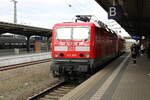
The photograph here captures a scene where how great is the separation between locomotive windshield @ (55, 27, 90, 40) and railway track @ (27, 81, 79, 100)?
7.18ft

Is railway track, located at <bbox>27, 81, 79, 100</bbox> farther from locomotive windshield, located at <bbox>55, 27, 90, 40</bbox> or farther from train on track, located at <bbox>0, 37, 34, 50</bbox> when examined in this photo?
train on track, located at <bbox>0, 37, 34, 50</bbox>

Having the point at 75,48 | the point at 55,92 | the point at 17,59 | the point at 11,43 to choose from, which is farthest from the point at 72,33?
the point at 11,43

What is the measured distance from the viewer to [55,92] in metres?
9.35

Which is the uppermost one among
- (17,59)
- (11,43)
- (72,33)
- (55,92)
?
(72,33)

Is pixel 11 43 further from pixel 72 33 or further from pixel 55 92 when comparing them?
pixel 55 92

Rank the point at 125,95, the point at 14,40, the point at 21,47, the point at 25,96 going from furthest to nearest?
the point at 21,47
the point at 14,40
the point at 25,96
the point at 125,95

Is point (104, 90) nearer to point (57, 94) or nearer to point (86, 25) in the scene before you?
point (57, 94)

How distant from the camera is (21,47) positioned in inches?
1480

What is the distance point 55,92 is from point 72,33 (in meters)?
3.17

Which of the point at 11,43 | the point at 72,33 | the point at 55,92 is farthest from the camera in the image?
the point at 11,43

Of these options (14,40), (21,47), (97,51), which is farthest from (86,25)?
(21,47)

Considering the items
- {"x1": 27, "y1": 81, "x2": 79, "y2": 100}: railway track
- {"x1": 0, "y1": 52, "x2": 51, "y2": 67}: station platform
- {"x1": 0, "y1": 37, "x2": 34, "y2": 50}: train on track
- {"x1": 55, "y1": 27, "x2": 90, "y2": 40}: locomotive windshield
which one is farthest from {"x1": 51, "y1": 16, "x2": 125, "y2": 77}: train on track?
{"x1": 0, "y1": 37, "x2": 34, "y2": 50}: train on track

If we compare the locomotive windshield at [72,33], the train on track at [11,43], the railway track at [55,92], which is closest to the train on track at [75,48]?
the locomotive windshield at [72,33]

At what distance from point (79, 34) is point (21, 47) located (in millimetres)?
27956
